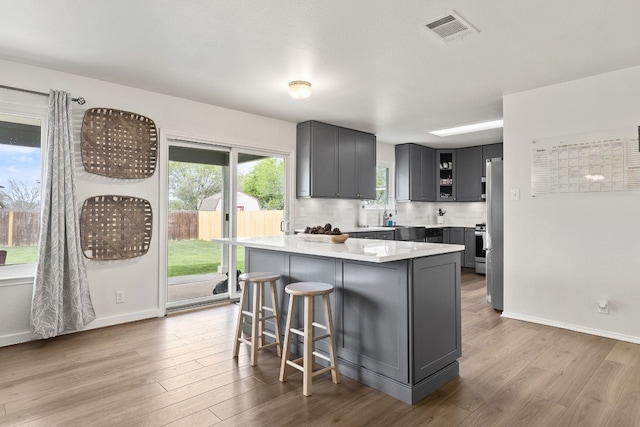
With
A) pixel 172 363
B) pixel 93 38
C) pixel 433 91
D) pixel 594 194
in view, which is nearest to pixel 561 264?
pixel 594 194

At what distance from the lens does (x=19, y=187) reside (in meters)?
3.31

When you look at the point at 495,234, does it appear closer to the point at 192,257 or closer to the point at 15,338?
the point at 192,257

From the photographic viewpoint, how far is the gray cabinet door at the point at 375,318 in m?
2.24

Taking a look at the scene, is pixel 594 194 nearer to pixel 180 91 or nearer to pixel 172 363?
pixel 172 363

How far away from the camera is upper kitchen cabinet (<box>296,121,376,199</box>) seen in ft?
17.0

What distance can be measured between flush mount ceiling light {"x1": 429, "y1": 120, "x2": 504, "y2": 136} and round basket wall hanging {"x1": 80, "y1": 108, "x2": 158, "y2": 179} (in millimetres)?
4177

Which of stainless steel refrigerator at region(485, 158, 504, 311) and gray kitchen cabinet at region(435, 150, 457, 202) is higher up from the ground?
gray kitchen cabinet at region(435, 150, 457, 202)

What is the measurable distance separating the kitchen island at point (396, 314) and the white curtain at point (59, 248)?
204 cm

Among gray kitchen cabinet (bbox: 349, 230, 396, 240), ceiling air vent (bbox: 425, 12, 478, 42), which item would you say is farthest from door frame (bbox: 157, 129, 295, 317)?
ceiling air vent (bbox: 425, 12, 478, 42)

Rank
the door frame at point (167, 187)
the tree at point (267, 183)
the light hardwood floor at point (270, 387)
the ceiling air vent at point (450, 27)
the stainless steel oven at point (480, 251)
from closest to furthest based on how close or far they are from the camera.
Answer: the light hardwood floor at point (270, 387) → the ceiling air vent at point (450, 27) → the door frame at point (167, 187) → the tree at point (267, 183) → the stainless steel oven at point (480, 251)

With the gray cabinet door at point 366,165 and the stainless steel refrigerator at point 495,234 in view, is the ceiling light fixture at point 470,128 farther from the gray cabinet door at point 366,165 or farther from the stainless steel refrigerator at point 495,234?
the stainless steel refrigerator at point 495,234

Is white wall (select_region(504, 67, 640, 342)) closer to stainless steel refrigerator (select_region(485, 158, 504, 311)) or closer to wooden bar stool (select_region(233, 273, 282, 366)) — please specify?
stainless steel refrigerator (select_region(485, 158, 504, 311))

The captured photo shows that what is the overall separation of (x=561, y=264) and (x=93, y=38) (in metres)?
4.56

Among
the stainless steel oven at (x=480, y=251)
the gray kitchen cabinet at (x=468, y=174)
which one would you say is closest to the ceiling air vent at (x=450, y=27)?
the stainless steel oven at (x=480, y=251)
